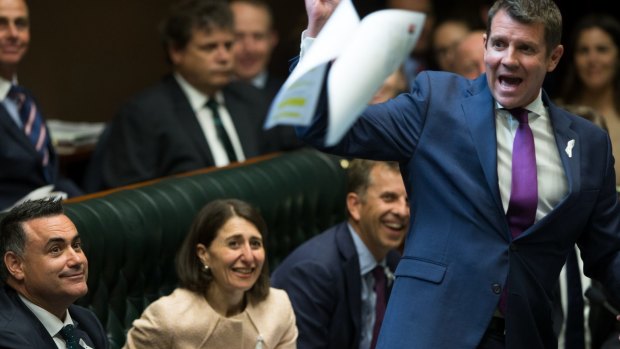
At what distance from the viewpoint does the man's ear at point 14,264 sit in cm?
313

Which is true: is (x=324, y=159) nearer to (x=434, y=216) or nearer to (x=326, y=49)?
(x=434, y=216)

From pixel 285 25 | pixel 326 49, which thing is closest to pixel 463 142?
pixel 326 49

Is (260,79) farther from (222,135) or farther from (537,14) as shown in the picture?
(537,14)

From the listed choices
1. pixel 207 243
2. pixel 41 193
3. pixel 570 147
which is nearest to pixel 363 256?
pixel 207 243

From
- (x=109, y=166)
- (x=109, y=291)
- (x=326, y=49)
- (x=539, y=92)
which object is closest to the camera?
(x=326, y=49)

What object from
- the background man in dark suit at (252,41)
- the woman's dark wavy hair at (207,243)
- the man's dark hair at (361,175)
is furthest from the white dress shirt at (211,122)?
the woman's dark wavy hair at (207,243)

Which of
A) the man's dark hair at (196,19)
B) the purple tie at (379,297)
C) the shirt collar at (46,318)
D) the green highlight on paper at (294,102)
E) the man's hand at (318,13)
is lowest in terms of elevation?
the purple tie at (379,297)

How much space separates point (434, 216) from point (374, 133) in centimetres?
27

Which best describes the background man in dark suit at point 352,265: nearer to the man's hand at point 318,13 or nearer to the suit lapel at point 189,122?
the suit lapel at point 189,122

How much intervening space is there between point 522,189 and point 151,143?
→ 7.53ft

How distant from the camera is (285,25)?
7.42 meters

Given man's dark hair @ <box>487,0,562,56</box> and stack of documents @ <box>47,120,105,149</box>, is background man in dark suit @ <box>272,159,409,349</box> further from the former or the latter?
stack of documents @ <box>47,120,105,149</box>

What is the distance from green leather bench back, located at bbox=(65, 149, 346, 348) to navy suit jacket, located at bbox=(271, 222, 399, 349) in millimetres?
401

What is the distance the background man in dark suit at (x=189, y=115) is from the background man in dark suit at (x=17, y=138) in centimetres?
32
